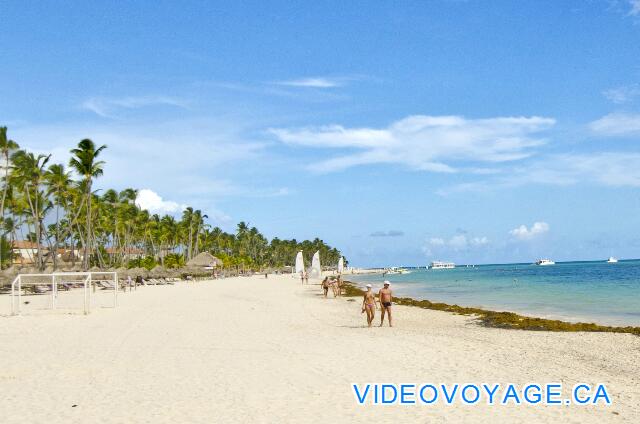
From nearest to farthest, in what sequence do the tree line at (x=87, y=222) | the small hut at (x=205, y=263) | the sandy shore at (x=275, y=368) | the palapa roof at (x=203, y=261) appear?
the sandy shore at (x=275, y=368)
the tree line at (x=87, y=222)
the small hut at (x=205, y=263)
the palapa roof at (x=203, y=261)

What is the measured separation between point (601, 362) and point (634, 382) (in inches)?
87.8

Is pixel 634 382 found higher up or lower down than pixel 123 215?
lower down

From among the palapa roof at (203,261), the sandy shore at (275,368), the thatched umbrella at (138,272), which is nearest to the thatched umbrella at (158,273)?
the thatched umbrella at (138,272)

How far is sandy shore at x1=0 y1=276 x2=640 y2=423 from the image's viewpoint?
8.00m

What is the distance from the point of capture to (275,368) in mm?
11211

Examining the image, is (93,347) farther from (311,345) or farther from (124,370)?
(311,345)

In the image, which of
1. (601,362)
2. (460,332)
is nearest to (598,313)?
(460,332)

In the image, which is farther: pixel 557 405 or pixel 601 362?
pixel 601 362

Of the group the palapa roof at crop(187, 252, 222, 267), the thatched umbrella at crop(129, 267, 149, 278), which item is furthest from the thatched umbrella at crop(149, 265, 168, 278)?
the palapa roof at crop(187, 252, 222, 267)

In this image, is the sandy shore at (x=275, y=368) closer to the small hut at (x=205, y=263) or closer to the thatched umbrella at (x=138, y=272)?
the thatched umbrella at (x=138, y=272)

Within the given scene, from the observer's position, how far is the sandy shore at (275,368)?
8.00 metres

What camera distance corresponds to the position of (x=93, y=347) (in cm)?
1414

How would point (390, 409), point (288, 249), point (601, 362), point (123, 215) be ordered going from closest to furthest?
1. point (390, 409)
2. point (601, 362)
3. point (123, 215)
4. point (288, 249)

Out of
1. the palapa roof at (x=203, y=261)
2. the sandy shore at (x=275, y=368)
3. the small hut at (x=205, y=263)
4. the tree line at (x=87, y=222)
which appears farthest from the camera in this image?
the palapa roof at (x=203, y=261)
